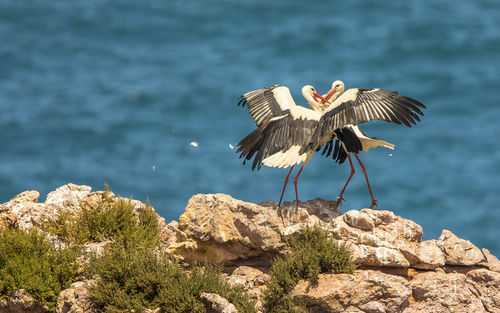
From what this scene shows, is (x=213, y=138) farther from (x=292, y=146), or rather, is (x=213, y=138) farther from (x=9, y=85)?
(x=292, y=146)

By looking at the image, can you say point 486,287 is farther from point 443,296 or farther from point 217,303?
point 217,303

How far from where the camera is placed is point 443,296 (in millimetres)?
15508

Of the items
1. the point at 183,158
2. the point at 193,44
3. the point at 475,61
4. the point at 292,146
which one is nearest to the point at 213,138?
the point at 183,158

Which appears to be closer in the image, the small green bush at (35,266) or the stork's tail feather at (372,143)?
the small green bush at (35,266)

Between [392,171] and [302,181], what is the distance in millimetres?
7555

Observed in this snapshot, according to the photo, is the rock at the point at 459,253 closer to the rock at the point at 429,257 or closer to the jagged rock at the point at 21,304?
the rock at the point at 429,257

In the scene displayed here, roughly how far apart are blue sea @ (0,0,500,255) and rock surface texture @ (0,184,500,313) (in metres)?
32.0

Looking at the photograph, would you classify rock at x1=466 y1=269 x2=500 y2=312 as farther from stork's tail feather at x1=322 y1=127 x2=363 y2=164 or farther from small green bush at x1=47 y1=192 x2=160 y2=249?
small green bush at x1=47 y1=192 x2=160 y2=249

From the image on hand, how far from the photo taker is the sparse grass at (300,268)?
15070mm

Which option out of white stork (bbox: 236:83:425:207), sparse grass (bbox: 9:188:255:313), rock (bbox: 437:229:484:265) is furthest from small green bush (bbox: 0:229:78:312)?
rock (bbox: 437:229:484:265)

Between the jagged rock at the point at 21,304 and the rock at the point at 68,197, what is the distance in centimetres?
236

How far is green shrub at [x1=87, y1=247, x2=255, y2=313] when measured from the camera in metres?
14.9

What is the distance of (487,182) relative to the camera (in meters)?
60.3

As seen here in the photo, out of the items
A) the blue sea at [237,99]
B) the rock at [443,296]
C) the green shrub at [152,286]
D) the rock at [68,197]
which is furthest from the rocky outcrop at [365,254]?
the blue sea at [237,99]
